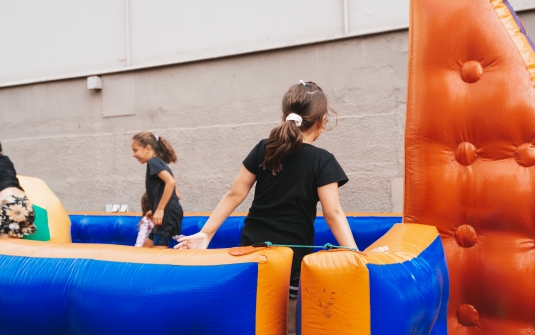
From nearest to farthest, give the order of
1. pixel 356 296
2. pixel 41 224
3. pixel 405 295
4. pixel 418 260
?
pixel 356 296 < pixel 405 295 < pixel 418 260 < pixel 41 224

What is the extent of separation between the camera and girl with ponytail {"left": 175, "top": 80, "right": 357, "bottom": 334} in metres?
2.11

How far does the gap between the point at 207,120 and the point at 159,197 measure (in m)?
1.42

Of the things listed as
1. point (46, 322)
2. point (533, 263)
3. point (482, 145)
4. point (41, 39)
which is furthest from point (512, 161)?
point (41, 39)

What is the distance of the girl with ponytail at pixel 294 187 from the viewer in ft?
6.91

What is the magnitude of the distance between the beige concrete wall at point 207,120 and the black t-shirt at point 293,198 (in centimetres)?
254

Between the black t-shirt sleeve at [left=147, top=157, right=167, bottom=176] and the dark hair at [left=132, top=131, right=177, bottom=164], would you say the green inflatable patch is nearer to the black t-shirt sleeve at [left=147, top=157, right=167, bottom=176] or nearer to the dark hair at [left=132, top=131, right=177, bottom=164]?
the black t-shirt sleeve at [left=147, top=157, right=167, bottom=176]

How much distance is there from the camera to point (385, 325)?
1.46m

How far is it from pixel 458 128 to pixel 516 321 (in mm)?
804

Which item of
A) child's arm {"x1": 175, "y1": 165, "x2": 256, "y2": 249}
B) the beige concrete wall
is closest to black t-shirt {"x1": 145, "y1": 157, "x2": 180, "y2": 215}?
the beige concrete wall

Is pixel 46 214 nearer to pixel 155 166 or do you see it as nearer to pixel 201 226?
pixel 155 166

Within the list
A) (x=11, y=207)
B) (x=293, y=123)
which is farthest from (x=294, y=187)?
(x=11, y=207)

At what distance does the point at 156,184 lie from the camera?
13.8ft

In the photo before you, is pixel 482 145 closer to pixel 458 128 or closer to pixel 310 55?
pixel 458 128

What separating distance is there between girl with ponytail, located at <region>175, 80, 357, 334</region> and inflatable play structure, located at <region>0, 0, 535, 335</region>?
19 centimetres
